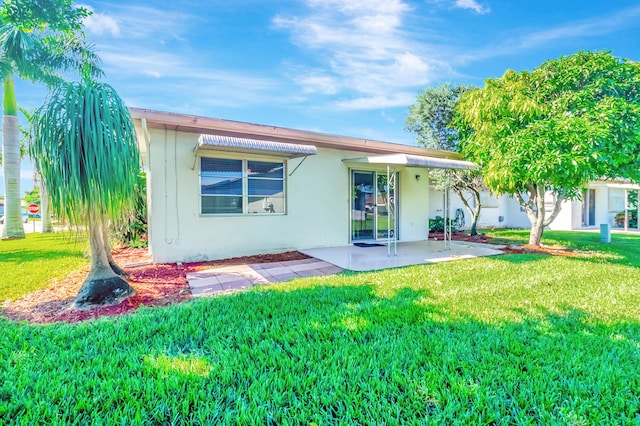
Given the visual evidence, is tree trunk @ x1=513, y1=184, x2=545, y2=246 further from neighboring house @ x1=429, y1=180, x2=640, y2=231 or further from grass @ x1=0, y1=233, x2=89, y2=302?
grass @ x1=0, y1=233, x2=89, y2=302

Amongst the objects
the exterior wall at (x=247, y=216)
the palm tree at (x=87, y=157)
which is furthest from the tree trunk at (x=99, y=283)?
the exterior wall at (x=247, y=216)

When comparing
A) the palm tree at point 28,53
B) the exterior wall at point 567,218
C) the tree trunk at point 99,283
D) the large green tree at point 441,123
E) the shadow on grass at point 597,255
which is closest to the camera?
the tree trunk at point 99,283

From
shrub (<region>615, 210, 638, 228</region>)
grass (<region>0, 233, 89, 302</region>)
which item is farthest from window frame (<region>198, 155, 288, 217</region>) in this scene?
shrub (<region>615, 210, 638, 228</region>)

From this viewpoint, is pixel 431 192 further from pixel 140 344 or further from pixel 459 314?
pixel 140 344

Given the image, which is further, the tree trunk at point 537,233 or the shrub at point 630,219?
the shrub at point 630,219

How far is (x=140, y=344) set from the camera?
2.93m

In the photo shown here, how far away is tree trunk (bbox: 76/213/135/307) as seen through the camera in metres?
4.26

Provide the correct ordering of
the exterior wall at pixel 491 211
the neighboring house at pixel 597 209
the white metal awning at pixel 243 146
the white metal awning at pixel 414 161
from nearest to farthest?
the white metal awning at pixel 243 146 < the white metal awning at pixel 414 161 < the exterior wall at pixel 491 211 < the neighboring house at pixel 597 209

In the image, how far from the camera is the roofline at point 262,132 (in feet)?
20.9

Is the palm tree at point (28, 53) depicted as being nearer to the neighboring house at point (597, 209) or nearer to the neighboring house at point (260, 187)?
the neighboring house at point (260, 187)

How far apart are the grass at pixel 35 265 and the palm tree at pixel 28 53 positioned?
199 inches

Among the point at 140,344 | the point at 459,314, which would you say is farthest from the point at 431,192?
the point at 140,344

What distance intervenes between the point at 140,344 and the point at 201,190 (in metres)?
4.97

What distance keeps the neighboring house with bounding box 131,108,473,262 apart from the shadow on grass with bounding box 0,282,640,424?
3700 mm
